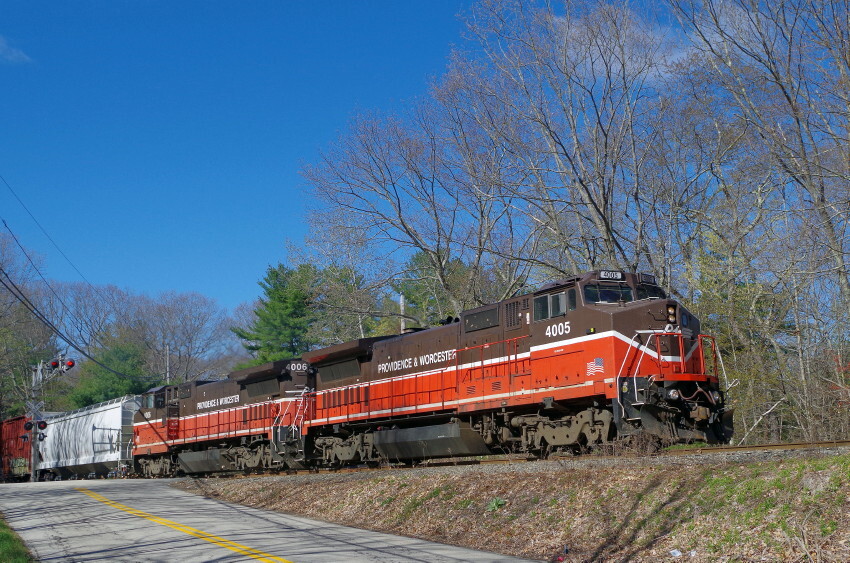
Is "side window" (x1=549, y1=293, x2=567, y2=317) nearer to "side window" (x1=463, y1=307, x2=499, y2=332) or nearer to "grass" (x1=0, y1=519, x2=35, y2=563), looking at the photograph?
"side window" (x1=463, y1=307, x2=499, y2=332)

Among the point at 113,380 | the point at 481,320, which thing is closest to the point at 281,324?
the point at 113,380

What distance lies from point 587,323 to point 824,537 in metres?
7.00

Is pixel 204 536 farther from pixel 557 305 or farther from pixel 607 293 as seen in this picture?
pixel 607 293

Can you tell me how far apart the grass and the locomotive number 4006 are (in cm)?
997

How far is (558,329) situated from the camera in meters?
15.6

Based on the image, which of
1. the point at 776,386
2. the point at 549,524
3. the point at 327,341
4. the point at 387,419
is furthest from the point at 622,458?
the point at 327,341

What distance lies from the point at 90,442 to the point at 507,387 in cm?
2824

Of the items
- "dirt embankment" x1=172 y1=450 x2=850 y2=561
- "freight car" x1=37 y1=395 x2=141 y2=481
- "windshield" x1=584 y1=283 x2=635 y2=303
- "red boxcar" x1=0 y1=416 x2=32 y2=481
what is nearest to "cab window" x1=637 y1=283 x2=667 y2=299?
"windshield" x1=584 y1=283 x2=635 y2=303

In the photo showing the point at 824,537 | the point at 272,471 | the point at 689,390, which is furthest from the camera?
the point at 272,471

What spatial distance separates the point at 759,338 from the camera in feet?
79.3

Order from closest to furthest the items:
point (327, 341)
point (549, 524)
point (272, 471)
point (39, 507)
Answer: point (549, 524), point (39, 507), point (272, 471), point (327, 341)

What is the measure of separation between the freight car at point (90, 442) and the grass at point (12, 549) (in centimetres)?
2240

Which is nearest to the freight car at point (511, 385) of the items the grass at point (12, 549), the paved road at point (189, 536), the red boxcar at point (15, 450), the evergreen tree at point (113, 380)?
the paved road at point (189, 536)

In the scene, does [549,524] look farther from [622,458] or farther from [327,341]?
[327,341]
